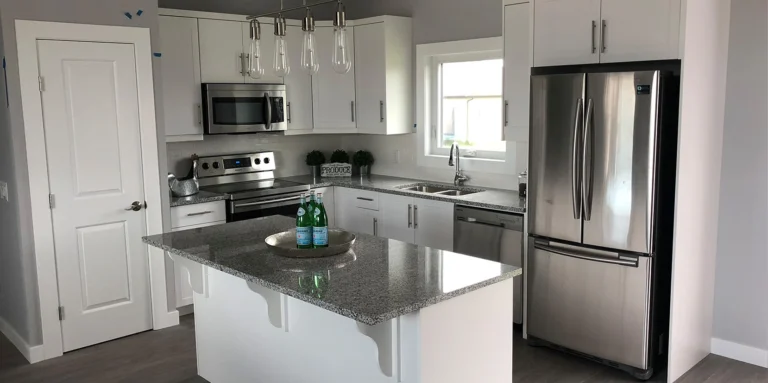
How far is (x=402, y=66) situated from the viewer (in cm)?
543

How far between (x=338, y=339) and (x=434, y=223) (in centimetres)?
211

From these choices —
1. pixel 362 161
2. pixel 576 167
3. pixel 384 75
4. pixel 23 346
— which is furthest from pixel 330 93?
pixel 23 346

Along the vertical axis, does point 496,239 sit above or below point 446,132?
below

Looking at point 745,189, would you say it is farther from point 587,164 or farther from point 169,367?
point 169,367

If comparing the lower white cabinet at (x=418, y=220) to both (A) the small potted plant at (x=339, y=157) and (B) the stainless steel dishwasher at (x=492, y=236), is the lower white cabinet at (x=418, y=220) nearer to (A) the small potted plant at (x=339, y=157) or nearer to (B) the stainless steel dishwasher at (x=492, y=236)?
(B) the stainless steel dishwasher at (x=492, y=236)

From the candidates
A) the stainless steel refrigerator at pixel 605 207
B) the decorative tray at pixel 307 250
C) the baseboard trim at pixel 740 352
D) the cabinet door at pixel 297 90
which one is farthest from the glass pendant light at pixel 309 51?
the baseboard trim at pixel 740 352

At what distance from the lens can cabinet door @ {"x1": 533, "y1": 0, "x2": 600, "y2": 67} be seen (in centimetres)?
365

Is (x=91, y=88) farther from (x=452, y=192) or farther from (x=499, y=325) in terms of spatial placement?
(x=499, y=325)

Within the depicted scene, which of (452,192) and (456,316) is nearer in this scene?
(456,316)

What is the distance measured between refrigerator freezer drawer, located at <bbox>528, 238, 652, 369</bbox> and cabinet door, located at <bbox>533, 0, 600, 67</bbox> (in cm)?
111

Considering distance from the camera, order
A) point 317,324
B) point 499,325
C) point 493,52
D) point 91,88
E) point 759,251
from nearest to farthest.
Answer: point 499,325, point 317,324, point 759,251, point 91,88, point 493,52

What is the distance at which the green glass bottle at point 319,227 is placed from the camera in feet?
9.23

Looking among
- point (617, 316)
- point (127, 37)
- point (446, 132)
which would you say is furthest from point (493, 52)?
point (127, 37)

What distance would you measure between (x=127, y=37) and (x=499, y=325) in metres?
3.10
